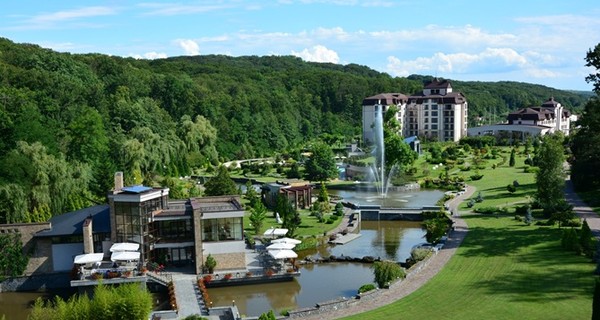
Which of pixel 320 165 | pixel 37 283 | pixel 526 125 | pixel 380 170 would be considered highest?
pixel 526 125

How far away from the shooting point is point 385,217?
48.9 meters

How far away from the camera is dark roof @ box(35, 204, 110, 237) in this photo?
33312mm

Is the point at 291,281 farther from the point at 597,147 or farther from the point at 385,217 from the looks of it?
the point at 597,147

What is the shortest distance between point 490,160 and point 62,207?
58.0 m

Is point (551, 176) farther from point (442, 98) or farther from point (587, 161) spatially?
point (442, 98)

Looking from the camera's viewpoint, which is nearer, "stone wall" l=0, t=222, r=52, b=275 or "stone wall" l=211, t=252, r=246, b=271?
"stone wall" l=211, t=252, r=246, b=271

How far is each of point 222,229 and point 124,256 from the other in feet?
18.1

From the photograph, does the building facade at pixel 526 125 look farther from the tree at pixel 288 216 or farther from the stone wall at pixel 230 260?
the stone wall at pixel 230 260

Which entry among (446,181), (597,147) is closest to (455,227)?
(597,147)

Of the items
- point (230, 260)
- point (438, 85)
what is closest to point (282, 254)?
point (230, 260)

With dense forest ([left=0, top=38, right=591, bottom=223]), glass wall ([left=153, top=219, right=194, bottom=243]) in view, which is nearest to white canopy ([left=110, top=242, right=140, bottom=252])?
glass wall ([left=153, top=219, right=194, bottom=243])

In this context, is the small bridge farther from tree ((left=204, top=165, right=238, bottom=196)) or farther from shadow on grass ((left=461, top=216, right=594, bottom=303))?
tree ((left=204, top=165, right=238, bottom=196))

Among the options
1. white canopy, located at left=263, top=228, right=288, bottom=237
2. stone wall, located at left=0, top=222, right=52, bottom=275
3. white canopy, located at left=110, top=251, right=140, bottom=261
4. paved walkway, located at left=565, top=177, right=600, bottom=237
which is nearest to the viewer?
white canopy, located at left=110, top=251, right=140, bottom=261

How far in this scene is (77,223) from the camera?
112 feet
